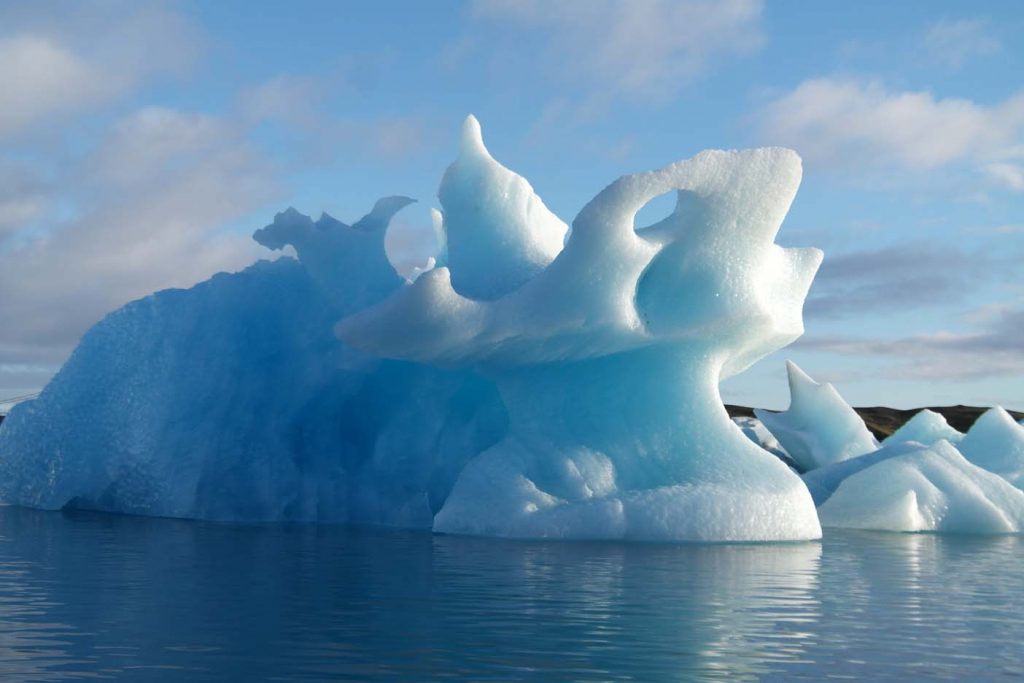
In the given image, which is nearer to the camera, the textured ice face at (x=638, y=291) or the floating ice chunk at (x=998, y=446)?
the textured ice face at (x=638, y=291)

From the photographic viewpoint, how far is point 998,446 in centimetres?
1827

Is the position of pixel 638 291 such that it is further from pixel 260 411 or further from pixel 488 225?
pixel 260 411

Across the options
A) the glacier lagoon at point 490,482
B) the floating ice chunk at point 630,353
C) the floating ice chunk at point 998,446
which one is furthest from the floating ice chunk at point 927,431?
the floating ice chunk at point 630,353

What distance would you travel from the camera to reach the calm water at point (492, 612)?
4.94 metres

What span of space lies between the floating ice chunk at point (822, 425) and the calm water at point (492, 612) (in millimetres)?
10319

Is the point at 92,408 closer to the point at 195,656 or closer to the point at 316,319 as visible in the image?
the point at 316,319

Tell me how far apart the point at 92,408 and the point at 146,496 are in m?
1.38

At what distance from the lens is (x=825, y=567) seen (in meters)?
9.84

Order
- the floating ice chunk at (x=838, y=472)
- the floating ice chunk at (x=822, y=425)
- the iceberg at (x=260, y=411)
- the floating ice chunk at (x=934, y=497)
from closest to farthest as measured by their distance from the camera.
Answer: the iceberg at (x=260, y=411)
the floating ice chunk at (x=934, y=497)
the floating ice chunk at (x=838, y=472)
the floating ice chunk at (x=822, y=425)

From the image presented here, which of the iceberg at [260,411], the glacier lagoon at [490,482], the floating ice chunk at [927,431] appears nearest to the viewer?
the glacier lagoon at [490,482]

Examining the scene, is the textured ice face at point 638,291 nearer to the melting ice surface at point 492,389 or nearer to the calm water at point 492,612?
the melting ice surface at point 492,389

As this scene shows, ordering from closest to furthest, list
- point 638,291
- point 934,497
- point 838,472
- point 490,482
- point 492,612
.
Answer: point 492,612 < point 490,482 < point 638,291 < point 934,497 < point 838,472

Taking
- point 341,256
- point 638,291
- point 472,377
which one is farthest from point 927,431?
point 341,256

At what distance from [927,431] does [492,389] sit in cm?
934
